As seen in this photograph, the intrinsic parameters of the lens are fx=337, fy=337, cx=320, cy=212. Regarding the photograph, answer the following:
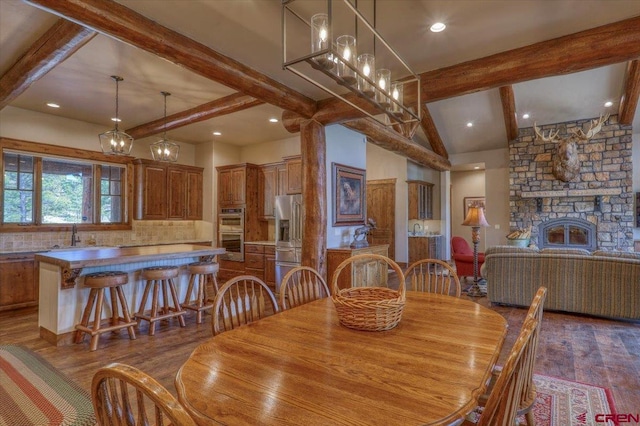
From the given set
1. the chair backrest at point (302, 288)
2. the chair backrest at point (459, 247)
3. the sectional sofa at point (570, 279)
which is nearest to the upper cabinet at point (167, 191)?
the chair backrest at point (302, 288)

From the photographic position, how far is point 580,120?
7.28 meters

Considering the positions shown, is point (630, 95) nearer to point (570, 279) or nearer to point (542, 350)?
point (570, 279)

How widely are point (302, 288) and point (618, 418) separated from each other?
7.17 ft

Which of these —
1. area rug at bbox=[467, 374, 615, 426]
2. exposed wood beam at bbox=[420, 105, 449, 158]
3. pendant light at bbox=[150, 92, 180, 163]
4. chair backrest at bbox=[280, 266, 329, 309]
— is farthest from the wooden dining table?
exposed wood beam at bbox=[420, 105, 449, 158]

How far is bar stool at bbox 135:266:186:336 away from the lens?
3.78 m

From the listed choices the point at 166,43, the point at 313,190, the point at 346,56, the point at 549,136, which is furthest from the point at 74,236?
the point at 549,136

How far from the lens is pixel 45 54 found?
3.20 m

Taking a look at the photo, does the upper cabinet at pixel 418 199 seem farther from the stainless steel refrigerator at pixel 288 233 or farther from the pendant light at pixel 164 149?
the pendant light at pixel 164 149

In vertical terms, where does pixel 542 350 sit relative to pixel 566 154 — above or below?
below

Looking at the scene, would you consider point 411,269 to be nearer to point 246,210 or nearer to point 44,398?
point 44,398

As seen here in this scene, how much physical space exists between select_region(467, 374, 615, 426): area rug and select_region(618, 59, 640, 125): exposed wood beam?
507 centimetres

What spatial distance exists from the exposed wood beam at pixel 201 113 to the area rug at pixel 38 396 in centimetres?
348

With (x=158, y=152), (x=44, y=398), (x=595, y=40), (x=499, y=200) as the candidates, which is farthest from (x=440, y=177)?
(x=44, y=398)

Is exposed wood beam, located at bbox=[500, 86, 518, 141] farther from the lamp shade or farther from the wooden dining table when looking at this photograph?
the wooden dining table
